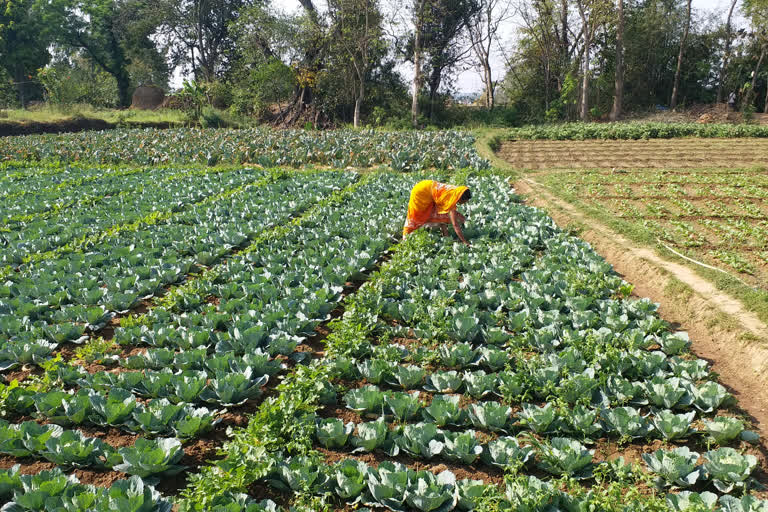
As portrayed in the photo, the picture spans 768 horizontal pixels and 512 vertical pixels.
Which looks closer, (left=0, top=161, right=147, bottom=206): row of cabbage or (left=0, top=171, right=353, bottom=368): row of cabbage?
(left=0, top=171, right=353, bottom=368): row of cabbage

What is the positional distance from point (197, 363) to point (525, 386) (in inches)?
112

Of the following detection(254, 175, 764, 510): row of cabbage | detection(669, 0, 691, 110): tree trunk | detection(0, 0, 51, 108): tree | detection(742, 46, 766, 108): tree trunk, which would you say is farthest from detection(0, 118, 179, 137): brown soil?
detection(742, 46, 766, 108): tree trunk

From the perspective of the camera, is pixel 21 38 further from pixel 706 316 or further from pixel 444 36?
pixel 706 316

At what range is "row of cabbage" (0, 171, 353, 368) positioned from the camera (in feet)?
16.8

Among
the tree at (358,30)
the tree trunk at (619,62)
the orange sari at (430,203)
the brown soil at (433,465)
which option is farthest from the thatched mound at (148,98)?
the brown soil at (433,465)

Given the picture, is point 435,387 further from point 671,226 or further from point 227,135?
point 227,135

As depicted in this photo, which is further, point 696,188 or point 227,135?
point 227,135

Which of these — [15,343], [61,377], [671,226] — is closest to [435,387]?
[61,377]

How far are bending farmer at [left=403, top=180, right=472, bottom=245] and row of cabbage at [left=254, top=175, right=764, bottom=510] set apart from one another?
1.42 meters

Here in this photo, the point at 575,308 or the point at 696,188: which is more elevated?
the point at 696,188

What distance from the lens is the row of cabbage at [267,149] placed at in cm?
1714

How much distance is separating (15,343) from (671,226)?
981 cm

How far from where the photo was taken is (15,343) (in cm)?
470

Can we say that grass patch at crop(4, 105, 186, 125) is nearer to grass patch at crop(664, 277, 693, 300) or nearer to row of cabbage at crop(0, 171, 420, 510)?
row of cabbage at crop(0, 171, 420, 510)
